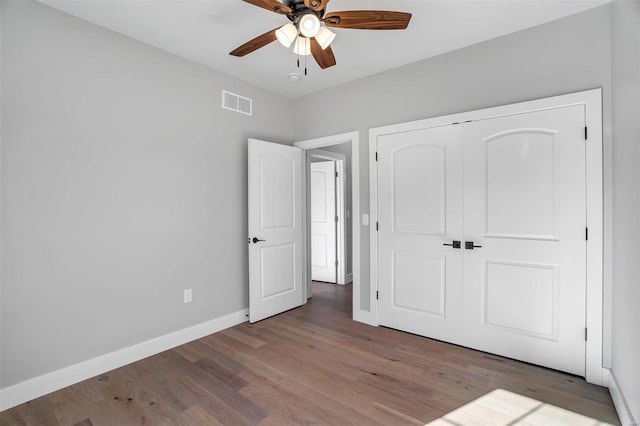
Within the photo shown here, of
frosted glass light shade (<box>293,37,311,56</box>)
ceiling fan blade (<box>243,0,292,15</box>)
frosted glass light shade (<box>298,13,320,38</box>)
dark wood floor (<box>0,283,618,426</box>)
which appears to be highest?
frosted glass light shade (<box>293,37,311,56</box>)

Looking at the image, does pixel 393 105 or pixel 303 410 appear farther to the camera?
pixel 393 105

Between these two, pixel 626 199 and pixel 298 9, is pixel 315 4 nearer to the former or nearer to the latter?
pixel 298 9

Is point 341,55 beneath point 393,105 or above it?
above

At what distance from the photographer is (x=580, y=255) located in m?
2.26

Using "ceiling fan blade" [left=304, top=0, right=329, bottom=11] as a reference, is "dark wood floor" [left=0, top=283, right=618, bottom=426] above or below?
below

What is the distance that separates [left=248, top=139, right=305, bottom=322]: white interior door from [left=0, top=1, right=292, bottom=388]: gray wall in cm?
23

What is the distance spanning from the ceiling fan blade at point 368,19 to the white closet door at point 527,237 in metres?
1.26

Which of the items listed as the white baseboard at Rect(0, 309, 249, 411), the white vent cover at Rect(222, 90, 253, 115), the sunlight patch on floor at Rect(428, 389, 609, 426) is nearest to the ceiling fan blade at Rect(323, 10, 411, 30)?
the white vent cover at Rect(222, 90, 253, 115)

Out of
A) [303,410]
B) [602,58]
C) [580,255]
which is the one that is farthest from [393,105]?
[303,410]

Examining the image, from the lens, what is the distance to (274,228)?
3.62m

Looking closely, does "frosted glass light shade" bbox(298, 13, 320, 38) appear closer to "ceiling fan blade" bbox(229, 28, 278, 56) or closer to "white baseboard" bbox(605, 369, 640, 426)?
"ceiling fan blade" bbox(229, 28, 278, 56)

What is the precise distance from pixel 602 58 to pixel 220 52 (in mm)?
3008

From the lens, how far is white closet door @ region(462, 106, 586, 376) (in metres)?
2.29

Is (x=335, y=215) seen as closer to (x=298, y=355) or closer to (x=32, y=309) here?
(x=298, y=355)
